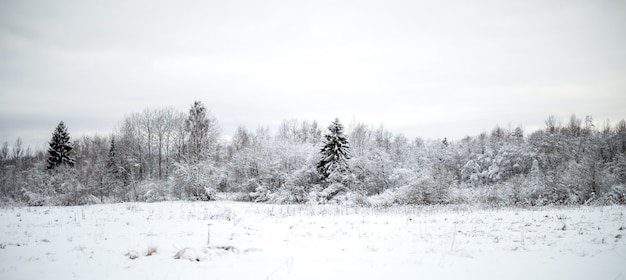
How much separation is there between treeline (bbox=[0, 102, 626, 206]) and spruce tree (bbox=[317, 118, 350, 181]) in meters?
0.39

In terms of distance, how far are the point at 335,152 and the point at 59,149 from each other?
40606 millimetres

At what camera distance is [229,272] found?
5.70 m

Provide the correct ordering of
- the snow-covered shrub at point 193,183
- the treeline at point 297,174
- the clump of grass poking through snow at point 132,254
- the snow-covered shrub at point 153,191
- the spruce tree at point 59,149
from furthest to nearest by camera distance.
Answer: the spruce tree at point 59,149 → the snow-covered shrub at point 193,183 → the snow-covered shrub at point 153,191 → the treeline at point 297,174 → the clump of grass poking through snow at point 132,254

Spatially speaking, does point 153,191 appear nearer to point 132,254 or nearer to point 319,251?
point 132,254

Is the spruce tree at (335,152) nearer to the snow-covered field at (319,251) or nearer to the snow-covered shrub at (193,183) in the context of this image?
the snow-covered shrub at (193,183)

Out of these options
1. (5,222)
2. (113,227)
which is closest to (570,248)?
(113,227)

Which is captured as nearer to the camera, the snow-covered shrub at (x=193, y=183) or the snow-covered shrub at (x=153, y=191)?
the snow-covered shrub at (x=153, y=191)

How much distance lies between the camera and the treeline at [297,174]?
29656 mm

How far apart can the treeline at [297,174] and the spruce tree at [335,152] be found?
0.39 meters

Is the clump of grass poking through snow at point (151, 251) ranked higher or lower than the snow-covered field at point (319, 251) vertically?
higher

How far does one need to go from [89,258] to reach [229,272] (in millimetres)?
3105

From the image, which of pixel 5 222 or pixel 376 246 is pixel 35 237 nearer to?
pixel 5 222

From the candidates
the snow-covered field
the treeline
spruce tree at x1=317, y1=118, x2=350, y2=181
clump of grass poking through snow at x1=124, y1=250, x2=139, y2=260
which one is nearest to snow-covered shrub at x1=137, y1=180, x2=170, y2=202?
the treeline

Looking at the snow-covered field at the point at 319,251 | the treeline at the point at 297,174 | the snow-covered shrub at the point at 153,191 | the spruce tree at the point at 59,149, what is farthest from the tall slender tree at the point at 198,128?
the snow-covered field at the point at 319,251
